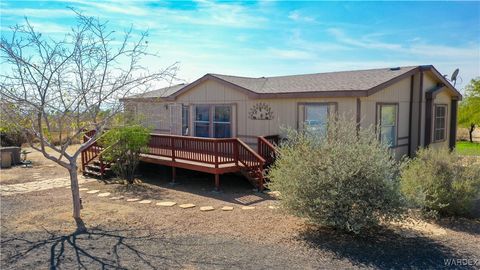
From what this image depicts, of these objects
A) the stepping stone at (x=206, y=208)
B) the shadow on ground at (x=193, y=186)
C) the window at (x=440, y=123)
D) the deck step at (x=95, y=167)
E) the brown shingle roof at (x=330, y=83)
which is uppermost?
the brown shingle roof at (x=330, y=83)

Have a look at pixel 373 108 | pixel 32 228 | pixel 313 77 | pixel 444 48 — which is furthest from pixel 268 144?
pixel 444 48

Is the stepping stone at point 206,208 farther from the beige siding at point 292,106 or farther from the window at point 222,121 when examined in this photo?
the window at point 222,121

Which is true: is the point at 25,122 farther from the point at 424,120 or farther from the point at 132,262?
the point at 424,120

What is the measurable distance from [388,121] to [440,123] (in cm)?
388

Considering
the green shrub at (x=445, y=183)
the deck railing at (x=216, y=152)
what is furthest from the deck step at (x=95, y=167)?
the green shrub at (x=445, y=183)

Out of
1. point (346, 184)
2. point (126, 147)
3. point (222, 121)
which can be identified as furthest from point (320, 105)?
point (126, 147)

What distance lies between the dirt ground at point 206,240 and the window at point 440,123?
7.49m

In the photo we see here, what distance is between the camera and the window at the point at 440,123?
13.8m

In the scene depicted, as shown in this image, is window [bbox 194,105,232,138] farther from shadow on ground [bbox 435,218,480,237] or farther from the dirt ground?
shadow on ground [bbox 435,218,480,237]

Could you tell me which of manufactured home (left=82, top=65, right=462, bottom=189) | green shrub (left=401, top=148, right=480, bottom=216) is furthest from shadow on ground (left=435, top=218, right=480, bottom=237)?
manufactured home (left=82, top=65, right=462, bottom=189)

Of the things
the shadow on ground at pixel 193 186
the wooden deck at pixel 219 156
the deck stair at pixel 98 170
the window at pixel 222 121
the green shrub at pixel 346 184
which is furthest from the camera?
the window at pixel 222 121

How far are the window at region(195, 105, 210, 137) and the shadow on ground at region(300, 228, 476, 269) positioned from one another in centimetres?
830

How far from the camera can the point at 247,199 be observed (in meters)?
8.85

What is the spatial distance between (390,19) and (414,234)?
24.5 ft
